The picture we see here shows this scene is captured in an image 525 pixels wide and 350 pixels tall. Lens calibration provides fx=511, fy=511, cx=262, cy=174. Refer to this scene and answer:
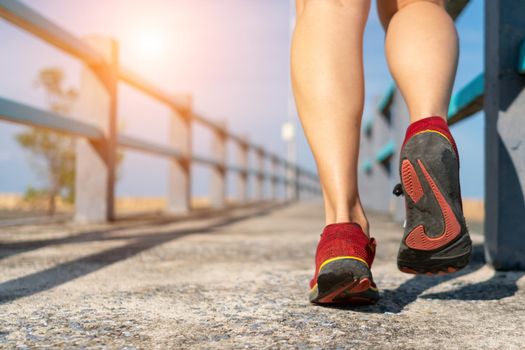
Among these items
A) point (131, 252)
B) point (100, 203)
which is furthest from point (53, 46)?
point (131, 252)

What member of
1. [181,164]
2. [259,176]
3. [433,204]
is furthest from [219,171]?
[433,204]

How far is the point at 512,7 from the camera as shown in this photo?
1108 millimetres

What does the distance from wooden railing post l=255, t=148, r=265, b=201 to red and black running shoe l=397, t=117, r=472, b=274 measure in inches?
290

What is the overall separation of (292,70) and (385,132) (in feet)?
10.9

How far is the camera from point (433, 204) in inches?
28.7

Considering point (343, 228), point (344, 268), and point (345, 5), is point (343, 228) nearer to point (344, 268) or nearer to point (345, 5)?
point (344, 268)

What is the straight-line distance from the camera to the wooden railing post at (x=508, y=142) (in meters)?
1.10

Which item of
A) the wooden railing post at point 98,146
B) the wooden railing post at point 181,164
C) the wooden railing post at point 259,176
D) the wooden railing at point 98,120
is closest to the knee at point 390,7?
the wooden railing at point 98,120

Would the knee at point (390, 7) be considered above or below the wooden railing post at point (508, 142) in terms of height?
above

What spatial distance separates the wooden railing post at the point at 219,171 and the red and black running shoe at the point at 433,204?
496cm

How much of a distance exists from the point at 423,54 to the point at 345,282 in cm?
41

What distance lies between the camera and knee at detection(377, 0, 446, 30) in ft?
3.05

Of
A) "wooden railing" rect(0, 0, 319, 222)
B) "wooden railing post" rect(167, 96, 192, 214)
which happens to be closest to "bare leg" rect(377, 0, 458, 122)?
"wooden railing" rect(0, 0, 319, 222)

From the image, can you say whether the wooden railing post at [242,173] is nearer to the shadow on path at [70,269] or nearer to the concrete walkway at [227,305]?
the shadow on path at [70,269]
